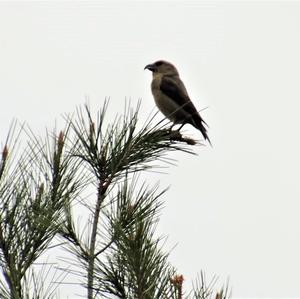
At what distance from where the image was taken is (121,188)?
9.75 ft

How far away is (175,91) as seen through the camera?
26.5ft

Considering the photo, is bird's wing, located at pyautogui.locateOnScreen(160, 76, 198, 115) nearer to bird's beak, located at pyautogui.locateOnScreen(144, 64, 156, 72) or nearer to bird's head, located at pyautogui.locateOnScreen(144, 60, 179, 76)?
bird's head, located at pyautogui.locateOnScreen(144, 60, 179, 76)

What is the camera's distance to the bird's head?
880cm

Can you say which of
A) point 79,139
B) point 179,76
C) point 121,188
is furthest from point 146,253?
point 179,76

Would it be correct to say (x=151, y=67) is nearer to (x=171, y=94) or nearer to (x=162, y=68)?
(x=162, y=68)

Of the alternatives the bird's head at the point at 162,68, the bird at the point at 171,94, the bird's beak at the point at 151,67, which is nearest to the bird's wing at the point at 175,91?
the bird at the point at 171,94

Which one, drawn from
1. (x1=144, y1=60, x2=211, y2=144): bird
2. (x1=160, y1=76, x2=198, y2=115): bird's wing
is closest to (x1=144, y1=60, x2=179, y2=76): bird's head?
(x1=144, y1=60, x2=211, y2=144): bird

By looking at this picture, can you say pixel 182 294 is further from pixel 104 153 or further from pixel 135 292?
pixel 104 153

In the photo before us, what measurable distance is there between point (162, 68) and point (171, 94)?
0.99 metres

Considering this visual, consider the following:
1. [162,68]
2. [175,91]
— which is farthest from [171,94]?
[162,68]

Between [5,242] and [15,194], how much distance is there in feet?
0.64

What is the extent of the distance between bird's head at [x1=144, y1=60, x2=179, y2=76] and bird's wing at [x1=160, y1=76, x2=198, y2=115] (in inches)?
9.7

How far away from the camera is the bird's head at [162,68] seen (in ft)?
28.9

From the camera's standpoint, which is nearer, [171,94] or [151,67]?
[171,94]
